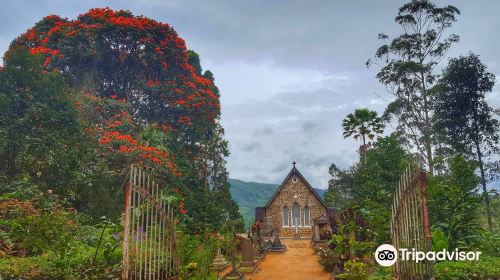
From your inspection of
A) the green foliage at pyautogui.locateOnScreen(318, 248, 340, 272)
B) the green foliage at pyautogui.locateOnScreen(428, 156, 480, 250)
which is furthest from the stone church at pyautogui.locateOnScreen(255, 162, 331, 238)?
the green foliage at pyautogui.locateOnScreen(428, 156, 480, 250)

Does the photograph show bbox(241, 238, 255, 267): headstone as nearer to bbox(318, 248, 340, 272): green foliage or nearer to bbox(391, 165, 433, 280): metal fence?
bbox(318, 248, 340, 272): green foliage

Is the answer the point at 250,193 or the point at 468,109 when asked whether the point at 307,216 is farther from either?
the point at 250,193

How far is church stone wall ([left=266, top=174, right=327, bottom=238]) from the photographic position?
38.4 metres

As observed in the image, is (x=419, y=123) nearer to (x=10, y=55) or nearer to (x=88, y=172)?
(x=88, y=172)

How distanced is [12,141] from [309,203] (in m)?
29.1

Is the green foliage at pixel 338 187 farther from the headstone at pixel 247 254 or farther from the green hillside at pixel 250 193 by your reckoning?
the green hillside at pixel 250 193

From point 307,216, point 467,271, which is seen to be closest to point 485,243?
point 467,271

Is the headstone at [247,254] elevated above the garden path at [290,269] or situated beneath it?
elevated above

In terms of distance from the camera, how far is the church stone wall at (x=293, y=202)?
3844 centimetres

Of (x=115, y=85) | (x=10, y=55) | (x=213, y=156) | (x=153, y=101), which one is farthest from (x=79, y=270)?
(x=115, y=85)

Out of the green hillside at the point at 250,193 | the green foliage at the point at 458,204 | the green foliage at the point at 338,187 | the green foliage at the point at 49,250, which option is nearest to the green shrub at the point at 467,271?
the green foliage at the point at 458,204

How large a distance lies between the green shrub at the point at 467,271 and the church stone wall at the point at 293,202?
30.3 metres

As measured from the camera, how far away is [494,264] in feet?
28.3

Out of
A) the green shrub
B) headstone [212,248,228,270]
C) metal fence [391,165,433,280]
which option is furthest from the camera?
headstone [212,248,228,270]
